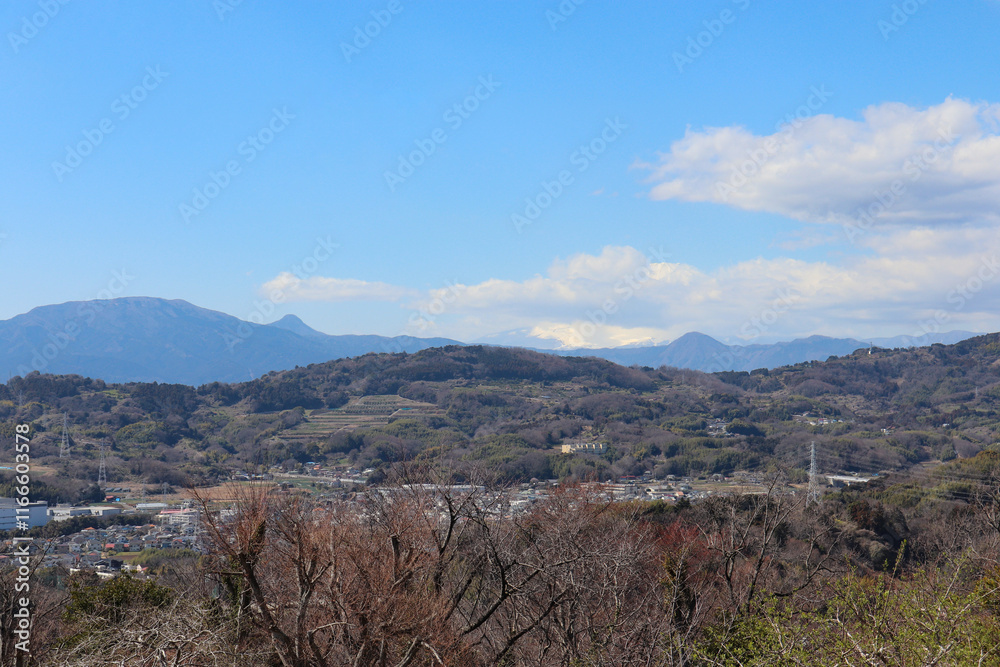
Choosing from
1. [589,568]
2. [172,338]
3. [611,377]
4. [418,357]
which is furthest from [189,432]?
[172,338]

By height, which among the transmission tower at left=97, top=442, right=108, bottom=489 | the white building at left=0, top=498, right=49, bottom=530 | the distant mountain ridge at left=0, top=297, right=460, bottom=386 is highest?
the distant mountain ridge at left=0, top=297, right=460, bottom=386

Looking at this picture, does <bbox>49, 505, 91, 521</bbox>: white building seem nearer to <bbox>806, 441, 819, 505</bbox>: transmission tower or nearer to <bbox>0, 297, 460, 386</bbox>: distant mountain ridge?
<bbox>806, 441, 819, 505</bbox>: transmission tower

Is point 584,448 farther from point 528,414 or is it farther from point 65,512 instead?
point 65,512

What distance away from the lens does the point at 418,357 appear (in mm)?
110438

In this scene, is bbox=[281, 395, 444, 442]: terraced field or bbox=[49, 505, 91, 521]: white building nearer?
bbox=[49, 505, 91, 521]: white building

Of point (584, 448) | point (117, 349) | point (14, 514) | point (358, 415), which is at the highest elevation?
point (117, 349)

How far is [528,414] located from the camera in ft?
294

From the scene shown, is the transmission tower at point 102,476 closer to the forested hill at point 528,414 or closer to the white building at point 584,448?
the forested hill at point 528,414

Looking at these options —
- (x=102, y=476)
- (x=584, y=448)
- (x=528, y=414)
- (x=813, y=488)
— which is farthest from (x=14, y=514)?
(x=528, y=414)

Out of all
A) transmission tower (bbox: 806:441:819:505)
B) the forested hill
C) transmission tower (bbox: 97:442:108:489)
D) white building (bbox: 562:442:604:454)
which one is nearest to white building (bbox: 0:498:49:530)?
the forested hill

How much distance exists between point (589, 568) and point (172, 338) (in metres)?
195

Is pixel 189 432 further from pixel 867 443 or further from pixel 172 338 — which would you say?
pixel 172 338

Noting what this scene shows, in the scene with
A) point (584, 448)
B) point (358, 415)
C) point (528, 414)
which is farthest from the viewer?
point (528, 414)

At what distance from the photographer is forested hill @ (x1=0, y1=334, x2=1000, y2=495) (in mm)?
64000
